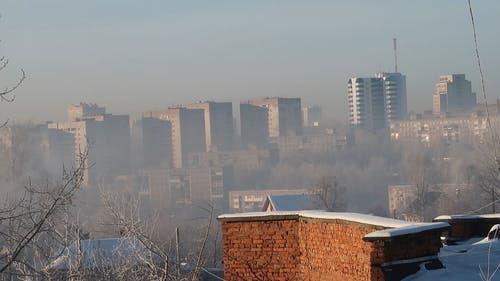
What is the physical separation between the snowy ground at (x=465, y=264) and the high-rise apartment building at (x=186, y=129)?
166 meters

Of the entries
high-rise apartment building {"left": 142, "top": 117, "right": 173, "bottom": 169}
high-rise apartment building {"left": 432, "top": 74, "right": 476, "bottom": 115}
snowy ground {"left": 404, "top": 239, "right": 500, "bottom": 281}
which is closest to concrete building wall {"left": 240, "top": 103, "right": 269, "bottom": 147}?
high-rise apartment building {"left": 142, "top": 117, "right": 173, "bottom": 169}

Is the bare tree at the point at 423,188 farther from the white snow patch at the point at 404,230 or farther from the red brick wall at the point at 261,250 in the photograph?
the white snow patch at the point at 404,230

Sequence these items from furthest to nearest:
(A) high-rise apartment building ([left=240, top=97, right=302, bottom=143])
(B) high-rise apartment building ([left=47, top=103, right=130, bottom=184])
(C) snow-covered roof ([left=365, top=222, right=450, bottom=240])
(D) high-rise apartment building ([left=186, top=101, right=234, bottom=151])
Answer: (A) high-rise apartment building ([left=240, top=97, right=302, bottom=143]), (D) high-rise apartment building ([left=186, top=101, right=234, bottom=151]), (B) high-rise apartment building ([left=47, top=103, right=130, bottom=184]), (C) snow-covered roof ([left=365, top=222, right=450, bottom=240])

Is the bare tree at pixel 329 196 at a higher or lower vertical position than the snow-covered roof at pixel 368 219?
lower

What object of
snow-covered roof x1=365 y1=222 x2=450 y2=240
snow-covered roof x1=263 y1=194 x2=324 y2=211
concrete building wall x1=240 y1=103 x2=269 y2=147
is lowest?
snow-covered roof x1=263 y1=194 x2=324 y2=211

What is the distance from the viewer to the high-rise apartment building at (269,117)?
7466 inches

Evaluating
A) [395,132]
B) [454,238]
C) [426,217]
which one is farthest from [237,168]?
[454,238]

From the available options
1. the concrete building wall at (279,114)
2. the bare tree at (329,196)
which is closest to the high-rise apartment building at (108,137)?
the concrete building wall at (279,114)

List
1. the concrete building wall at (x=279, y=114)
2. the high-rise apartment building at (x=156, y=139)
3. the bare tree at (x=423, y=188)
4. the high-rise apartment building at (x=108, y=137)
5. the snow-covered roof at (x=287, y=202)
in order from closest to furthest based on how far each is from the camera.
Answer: the snow-covered roof at (x=287, y=202) → the bare tree at (x=423, y=188) → the high-rise apartment building at (x=108, y=137) → the high-rise apartment building at (x=156, y=139) → the concrete building wall at (x=279, y=114)

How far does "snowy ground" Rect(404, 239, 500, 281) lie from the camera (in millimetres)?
9531

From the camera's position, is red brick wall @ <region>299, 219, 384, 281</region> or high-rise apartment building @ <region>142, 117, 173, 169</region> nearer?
red brick wall @ <region>299, 219, 384, 281</region>

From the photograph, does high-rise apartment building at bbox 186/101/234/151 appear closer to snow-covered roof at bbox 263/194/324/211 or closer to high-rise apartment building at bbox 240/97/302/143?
high-rise apartment building at bbox 240/97/302/143

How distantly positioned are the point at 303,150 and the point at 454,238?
529 ft

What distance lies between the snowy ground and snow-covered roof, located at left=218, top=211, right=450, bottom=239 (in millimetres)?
401
